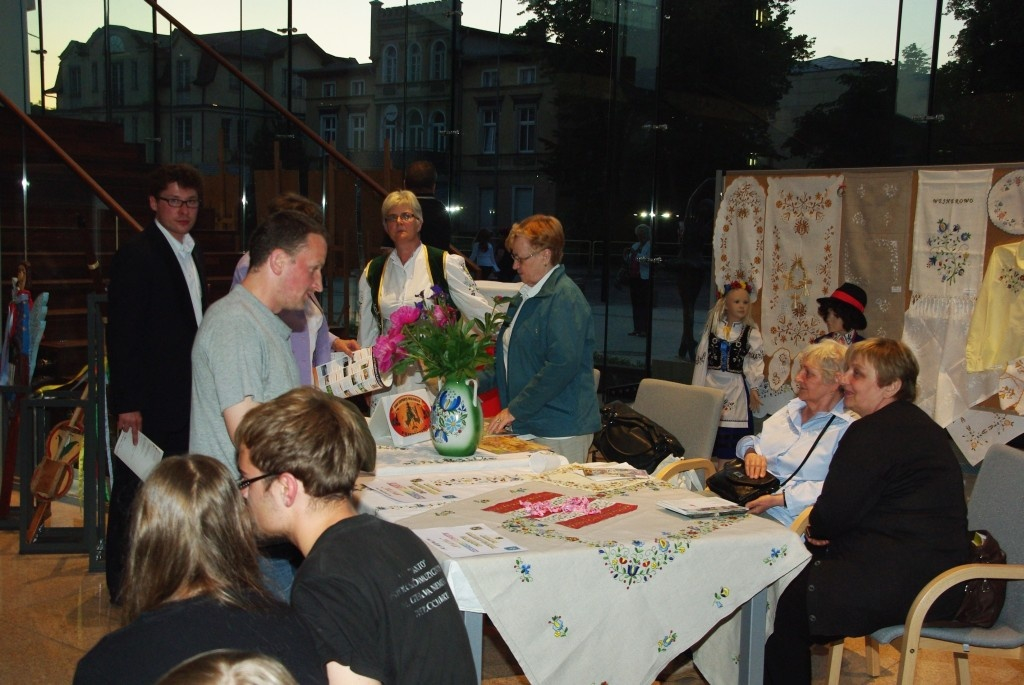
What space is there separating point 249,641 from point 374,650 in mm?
213

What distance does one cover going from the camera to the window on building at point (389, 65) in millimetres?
9312

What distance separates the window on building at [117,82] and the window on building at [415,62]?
2641mm

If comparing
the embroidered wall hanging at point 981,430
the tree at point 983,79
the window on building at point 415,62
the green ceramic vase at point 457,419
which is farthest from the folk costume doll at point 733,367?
the window on building at point 415,62

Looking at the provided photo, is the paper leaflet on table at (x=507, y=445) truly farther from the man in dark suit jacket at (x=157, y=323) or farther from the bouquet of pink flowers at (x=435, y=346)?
the man in dark suit jacket at (x=157, y=323)

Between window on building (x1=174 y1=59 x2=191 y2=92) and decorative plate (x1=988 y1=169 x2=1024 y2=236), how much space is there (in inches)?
265

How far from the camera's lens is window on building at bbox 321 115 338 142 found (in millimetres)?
9719

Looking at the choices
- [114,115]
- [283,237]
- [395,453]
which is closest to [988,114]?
[395,453]

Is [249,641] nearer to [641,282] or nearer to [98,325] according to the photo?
[98,325]

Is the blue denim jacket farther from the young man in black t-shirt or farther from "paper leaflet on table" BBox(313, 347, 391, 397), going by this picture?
the young man in black t-shirt

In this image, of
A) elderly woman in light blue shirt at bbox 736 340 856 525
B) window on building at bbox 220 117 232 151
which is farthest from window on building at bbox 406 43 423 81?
elderly woman in light blue shirt at bbox 736 340 856 525

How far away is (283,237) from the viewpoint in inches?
98.7

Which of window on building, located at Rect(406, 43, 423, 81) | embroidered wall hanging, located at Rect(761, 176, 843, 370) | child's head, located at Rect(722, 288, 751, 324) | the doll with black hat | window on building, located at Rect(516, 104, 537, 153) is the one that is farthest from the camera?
window on building, located at Rect(406, 43, 423, 81)

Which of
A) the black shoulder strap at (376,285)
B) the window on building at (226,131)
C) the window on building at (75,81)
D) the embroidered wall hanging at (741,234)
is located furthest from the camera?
the window on building at (75,81)

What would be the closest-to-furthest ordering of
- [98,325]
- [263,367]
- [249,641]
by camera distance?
[249,641] → [263,367] → [98,325]
